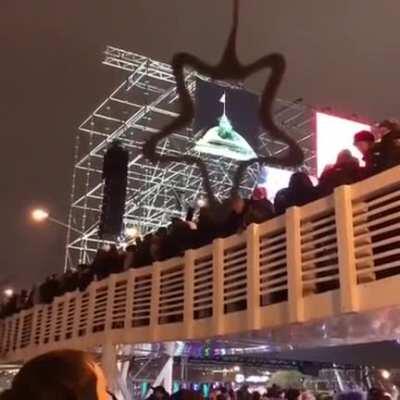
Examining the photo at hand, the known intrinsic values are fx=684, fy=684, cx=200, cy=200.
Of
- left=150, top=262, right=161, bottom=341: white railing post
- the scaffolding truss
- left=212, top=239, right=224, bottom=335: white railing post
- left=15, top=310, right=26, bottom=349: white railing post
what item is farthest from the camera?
the scaffolding truss

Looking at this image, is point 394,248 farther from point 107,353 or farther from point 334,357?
point 334,357

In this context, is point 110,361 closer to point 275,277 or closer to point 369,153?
point 275,277

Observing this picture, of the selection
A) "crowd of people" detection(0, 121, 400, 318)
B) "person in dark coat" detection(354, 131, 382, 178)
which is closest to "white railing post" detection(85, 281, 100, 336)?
"crowd of people" detection(0, 121, 400, 318)

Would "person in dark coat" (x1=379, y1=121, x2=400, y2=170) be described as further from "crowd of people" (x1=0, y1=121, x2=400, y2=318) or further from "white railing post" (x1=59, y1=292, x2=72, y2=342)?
"white railing post" (x1=59, y1=292, x2=72, y2=342)

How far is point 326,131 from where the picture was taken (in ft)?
44.5

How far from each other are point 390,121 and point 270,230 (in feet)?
3.24

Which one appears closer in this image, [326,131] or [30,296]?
[30,296]

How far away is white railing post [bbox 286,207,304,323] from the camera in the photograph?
389 cm

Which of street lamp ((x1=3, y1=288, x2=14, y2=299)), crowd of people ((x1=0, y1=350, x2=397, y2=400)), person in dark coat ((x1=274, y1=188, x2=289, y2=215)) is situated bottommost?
crowd of people ((x1=0, y1=350, x2=397, y2=400))

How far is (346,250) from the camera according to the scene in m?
3.56

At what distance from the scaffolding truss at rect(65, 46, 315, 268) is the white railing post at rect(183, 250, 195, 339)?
8.92 metres

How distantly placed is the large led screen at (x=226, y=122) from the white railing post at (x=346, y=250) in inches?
338

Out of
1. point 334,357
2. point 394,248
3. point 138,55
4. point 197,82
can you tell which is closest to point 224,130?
point 197,82

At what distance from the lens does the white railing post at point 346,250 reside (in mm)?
3494
